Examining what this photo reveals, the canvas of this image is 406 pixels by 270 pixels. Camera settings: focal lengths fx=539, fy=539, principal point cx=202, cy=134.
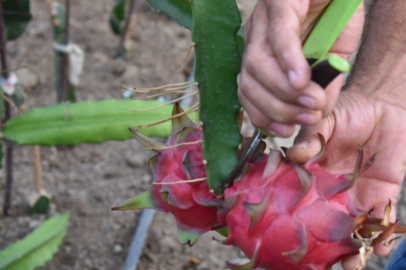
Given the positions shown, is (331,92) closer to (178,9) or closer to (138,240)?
(178,9)

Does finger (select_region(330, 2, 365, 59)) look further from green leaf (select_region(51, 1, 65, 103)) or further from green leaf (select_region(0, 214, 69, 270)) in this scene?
green leaf (select_region(51, 1, 65, 103))

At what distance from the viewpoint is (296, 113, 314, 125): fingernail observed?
664 millimetres

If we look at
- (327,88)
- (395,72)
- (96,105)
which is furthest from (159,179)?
(96,105)

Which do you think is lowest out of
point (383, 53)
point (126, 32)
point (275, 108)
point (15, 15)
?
point (126, 32)

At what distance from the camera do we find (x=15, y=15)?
165 centimetres

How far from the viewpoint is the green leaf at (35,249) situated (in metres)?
1.38

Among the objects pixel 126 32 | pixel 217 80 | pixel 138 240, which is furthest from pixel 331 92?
pixel 126 32

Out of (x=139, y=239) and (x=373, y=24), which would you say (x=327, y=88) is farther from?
(x=139, y=239)

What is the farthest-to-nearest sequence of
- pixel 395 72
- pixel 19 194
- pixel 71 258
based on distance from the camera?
pixel 19 194 → pixel 71 258 → pixel 395 72

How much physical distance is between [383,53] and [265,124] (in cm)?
57

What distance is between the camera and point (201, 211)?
0.80m

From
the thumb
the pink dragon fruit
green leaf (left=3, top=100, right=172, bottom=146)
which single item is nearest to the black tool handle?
the thumb

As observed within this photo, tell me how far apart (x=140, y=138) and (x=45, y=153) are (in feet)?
4.21

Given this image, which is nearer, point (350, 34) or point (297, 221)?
point (297, 221)
